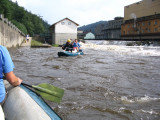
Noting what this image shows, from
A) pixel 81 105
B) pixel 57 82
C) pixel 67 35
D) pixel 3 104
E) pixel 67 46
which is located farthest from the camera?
pixel 67 35

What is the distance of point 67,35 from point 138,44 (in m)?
22.6

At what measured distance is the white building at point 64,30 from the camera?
49.5m

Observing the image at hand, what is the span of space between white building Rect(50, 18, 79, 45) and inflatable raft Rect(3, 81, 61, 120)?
47.2 metres

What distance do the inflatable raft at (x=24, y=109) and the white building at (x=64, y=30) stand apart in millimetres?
47160

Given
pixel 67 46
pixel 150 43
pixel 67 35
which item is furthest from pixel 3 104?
pixel 67 35

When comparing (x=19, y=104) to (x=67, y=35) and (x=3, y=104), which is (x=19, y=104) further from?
(x=67, y=35)

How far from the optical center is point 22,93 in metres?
2.83

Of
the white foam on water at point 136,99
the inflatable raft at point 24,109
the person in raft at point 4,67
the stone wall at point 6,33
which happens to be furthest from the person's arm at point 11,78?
the stone wall at point 6,33

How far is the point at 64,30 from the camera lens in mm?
50062

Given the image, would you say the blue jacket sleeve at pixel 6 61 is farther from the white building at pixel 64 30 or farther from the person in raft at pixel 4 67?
the white building at pixel 64 30

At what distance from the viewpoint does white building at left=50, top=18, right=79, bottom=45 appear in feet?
163

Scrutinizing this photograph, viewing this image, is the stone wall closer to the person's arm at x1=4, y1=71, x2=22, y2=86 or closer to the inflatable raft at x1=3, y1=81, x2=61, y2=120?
the person's arm at x1=4, y1=71, x2=22, y2=86

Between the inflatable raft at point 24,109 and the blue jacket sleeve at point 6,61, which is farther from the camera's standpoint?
the blue jacket sleeve at point 6,61

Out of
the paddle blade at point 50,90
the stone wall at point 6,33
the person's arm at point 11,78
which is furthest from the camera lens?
the stone wall at point 6,33
